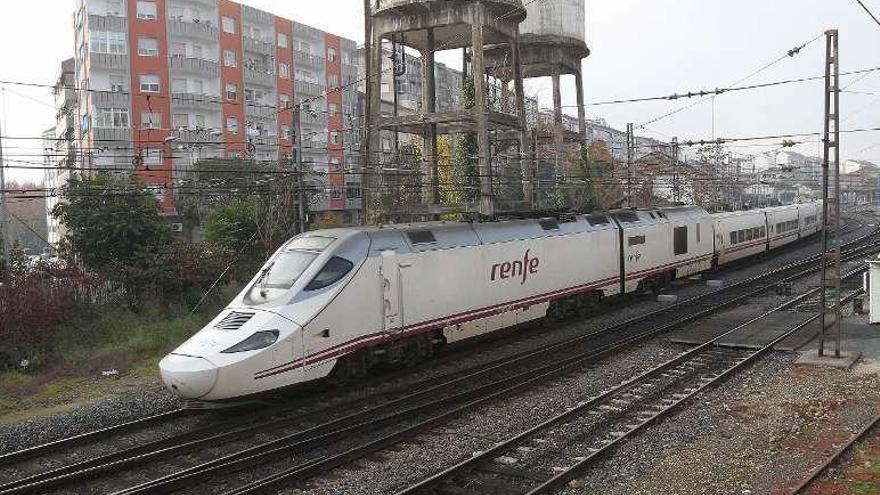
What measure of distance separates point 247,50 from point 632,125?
27.3 metres

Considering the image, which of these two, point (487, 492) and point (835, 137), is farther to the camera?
point (835, 137)

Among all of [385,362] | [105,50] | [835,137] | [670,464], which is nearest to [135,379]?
[385,362]

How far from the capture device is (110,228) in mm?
24016

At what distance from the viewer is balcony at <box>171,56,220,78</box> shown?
44.6 metres

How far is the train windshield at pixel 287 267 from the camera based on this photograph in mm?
13625

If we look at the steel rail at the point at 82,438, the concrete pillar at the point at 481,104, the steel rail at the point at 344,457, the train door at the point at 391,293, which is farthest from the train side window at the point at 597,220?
the steel rail at the point at 82,438

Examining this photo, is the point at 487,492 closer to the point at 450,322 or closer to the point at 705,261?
the point at 450,322

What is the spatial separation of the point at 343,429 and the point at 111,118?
3656cm

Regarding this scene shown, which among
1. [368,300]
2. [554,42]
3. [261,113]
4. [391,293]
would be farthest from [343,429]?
[261,113]

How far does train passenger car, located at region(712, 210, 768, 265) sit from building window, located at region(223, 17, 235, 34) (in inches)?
1300

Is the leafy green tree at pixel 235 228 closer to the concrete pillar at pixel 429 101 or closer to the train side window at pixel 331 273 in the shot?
the concrete pillar at pixel 429 101

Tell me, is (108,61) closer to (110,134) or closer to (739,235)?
(110,134)

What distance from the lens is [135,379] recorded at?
16.8m

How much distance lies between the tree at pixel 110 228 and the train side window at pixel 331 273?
11956 millimetres
